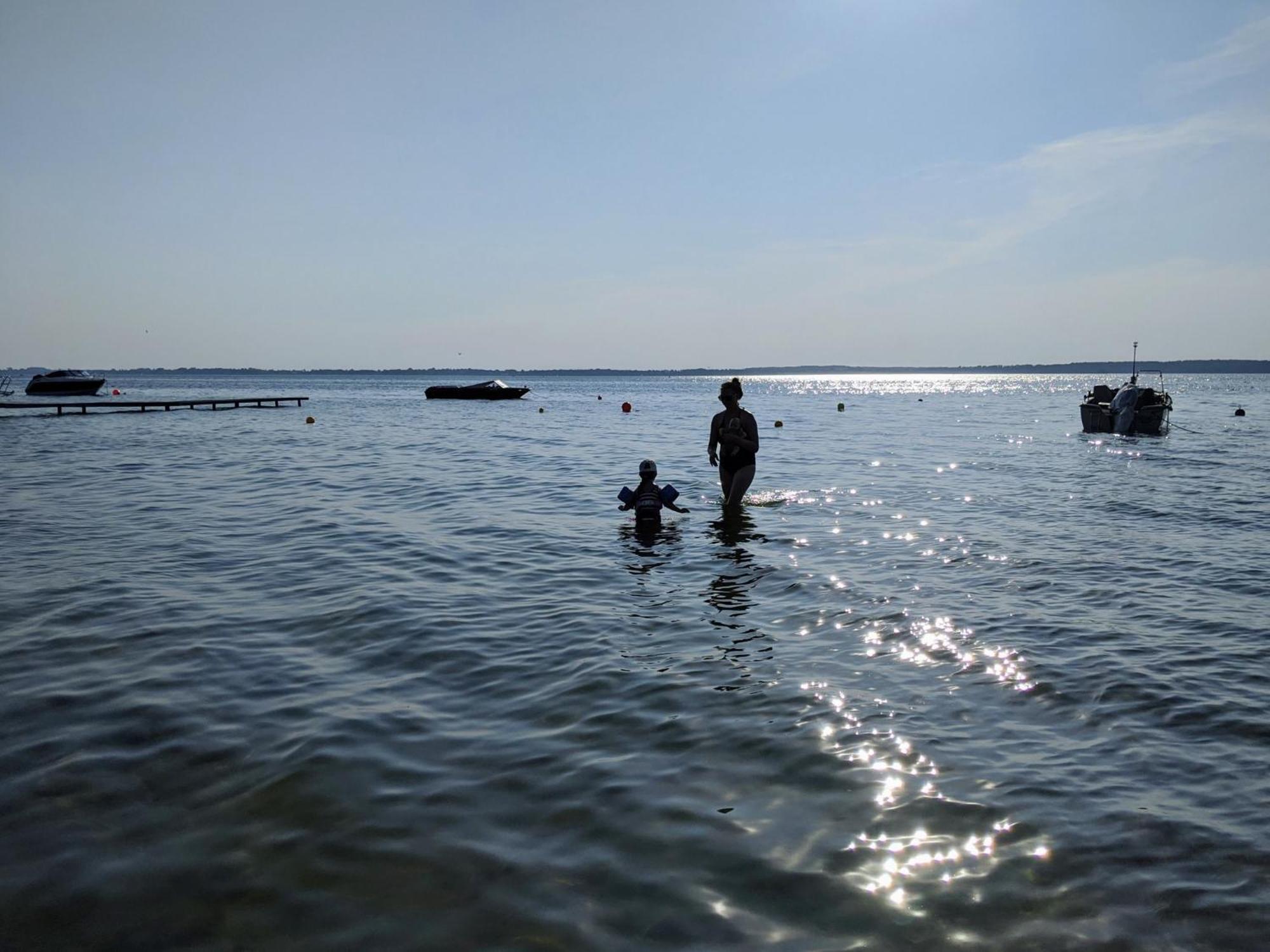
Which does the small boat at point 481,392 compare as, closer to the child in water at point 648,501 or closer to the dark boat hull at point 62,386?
the dark boat hull at point 62,386

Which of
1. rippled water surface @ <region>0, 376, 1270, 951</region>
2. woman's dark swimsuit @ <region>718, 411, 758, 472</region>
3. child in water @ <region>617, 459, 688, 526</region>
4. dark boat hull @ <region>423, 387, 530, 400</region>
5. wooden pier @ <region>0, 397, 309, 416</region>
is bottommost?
rippled water surface @ <region>0, 376, 1270, 951</region>

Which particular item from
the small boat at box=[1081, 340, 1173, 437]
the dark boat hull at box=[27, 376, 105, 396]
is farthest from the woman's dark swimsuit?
the dark boat hull at box=[27, 376, 105, 396]

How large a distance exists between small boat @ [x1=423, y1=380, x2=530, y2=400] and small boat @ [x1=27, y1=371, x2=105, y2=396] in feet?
110

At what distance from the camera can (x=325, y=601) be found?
9633mm

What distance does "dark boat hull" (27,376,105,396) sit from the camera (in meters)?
81.8

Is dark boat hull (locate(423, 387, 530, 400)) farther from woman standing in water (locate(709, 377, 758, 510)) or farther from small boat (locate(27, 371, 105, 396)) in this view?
woman standing in water (locate(709, 377, 758, 510))

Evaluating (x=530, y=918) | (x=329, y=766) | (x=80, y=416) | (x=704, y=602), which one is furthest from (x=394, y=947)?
(x=80, y=416)

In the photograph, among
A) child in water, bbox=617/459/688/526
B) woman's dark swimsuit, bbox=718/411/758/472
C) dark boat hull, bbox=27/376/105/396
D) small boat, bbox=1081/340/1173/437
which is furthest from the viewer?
dark boat hull, bbox=27/376/105/396

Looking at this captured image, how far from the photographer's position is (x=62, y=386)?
3248 inches

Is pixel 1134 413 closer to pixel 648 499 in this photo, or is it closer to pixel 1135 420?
pixel 1135 420

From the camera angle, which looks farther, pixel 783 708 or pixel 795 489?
pixel 795 489

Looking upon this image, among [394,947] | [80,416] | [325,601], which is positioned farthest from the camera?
[80,416]

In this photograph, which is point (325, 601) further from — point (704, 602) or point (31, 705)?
point (704, 602)

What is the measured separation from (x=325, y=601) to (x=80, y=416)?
57.5m
